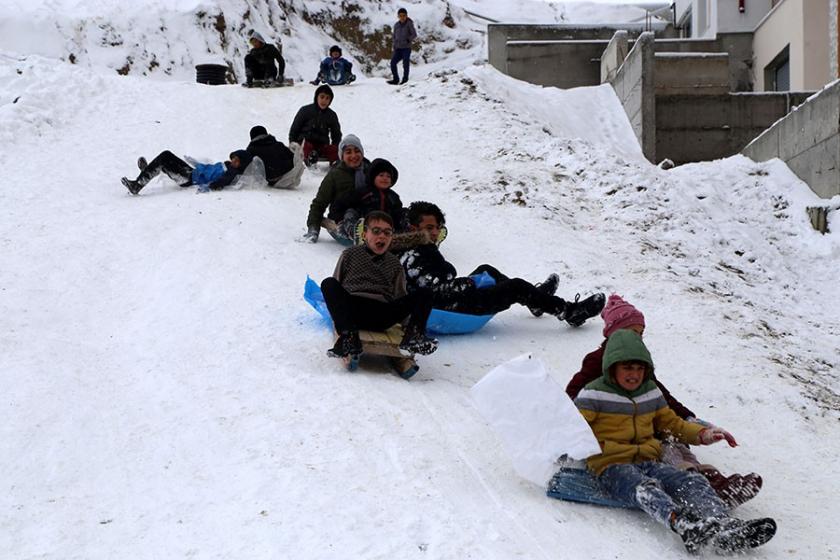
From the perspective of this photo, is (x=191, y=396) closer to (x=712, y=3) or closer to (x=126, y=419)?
(x=126, y=419)

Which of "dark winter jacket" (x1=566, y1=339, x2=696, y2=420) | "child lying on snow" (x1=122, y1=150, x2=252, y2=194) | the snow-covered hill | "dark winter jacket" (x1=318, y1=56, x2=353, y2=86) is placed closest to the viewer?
"dark winter jacket" (x1=566, y1=339, x2=696, y2=420)

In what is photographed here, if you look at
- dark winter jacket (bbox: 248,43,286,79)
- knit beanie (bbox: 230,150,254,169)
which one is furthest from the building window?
knit beanie (bbox: 230,150,254,169)

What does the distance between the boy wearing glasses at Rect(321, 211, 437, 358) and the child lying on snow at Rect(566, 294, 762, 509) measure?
1.09 meters

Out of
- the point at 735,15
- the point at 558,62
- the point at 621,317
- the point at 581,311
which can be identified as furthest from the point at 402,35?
the point at 621,317

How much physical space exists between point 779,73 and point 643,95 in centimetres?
590

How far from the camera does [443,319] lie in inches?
249

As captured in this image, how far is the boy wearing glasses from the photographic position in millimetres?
5246

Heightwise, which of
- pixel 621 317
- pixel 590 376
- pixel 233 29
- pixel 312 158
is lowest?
pixel 590 376

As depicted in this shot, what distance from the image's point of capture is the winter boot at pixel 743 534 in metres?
3.52

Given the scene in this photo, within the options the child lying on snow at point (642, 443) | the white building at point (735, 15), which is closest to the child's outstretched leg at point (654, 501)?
the child lying on snow at point (642, 443)

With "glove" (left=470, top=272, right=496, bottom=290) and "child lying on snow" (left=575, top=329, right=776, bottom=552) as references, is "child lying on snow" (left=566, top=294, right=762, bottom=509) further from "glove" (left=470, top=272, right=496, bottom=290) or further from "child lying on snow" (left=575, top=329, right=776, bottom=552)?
"glove" (left=470, top=272, right=496, bottom=290)

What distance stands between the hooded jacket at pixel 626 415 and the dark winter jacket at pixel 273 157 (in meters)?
6.99

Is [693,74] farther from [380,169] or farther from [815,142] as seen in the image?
[380,169]

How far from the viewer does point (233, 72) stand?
24.9m
